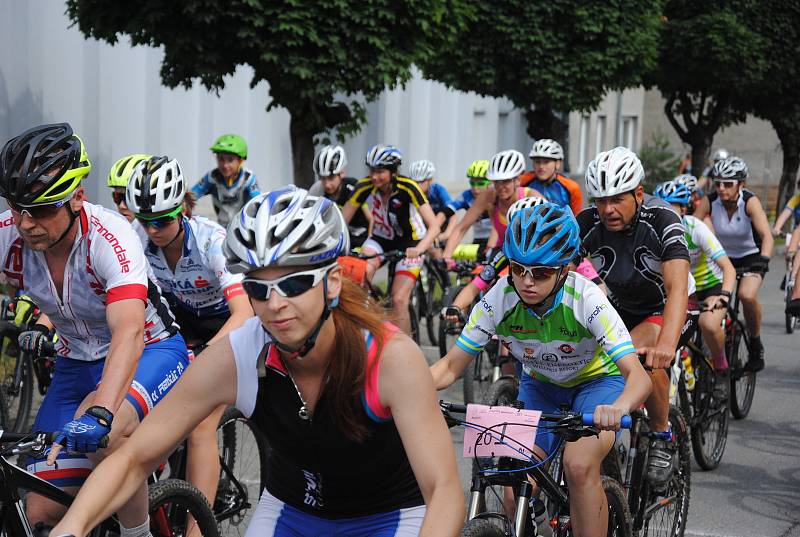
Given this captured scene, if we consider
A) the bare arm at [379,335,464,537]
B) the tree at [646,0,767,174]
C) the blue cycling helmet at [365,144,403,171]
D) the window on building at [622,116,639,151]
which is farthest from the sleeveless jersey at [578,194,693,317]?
the window on building at [622,116,639,151]

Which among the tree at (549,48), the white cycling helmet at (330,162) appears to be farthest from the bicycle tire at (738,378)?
the tree at (549,48)

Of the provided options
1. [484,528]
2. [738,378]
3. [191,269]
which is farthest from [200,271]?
[738,378]

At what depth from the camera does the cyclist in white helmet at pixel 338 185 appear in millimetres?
10969

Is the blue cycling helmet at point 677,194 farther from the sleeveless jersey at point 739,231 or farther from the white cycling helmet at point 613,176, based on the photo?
the white cycling helmet at point 613,176

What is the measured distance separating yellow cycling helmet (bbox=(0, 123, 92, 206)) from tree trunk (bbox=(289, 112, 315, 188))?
8844 millimetres

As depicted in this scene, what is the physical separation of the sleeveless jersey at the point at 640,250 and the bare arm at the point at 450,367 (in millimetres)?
1665

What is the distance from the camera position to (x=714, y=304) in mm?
7574

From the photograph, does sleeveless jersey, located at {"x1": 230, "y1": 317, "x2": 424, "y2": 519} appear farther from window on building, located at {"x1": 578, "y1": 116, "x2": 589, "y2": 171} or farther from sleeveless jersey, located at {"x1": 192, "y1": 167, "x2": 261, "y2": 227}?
window on building, located at {"x1": 578, "y1": 116, "x2": 589, "y2": 171}

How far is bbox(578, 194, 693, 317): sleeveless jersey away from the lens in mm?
5922

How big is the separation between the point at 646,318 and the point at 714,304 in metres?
1.38

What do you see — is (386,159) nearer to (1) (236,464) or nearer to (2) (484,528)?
(1) (236,464)

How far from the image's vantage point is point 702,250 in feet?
27.2

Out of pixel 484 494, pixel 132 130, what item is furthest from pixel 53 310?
pixel 132 130

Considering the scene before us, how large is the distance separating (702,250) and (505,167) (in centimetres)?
175
